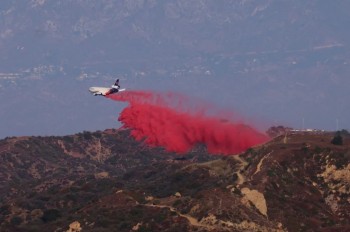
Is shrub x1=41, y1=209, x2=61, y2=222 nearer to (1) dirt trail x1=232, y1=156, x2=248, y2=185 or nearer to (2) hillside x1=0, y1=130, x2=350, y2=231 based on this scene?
(2) hillside x1=0, y1=130, x2=350, y2=231

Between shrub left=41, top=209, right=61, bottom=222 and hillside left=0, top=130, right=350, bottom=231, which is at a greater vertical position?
hillside left=0, top=130, right=350, bottom=231


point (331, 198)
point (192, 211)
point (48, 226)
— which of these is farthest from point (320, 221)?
point (48, 226)

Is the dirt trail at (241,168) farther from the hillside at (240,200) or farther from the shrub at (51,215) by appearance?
the shrub at (51,215)

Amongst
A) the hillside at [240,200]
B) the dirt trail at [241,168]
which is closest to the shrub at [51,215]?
the hillside at [240,200]

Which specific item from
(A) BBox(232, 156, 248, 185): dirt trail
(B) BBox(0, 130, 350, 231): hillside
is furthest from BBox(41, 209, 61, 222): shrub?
(A) BBox(232, 156, 248, 185): dirt trail

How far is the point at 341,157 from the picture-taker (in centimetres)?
17325

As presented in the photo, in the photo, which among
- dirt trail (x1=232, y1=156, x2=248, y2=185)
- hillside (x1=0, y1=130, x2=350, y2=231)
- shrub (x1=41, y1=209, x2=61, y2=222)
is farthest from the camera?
shrub (x1=41, y1=209, x2=61, y2=222)

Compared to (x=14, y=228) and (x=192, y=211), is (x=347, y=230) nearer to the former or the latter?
(x=192, y=211)

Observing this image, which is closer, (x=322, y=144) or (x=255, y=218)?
(x=255, y=218)

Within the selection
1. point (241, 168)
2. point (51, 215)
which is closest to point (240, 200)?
point (241, 168)

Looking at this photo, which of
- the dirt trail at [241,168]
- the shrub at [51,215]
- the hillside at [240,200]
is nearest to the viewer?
the hillside at [240,200]

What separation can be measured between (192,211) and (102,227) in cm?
1502

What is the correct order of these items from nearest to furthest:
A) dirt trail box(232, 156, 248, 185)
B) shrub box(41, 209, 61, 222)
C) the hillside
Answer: the hillside < dirt trail box(232, 156, 248, 185) < shrub box(41, 209, 61, 222)

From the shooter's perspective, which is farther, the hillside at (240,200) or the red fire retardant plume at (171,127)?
the red fire retardant plume at (171,127)
